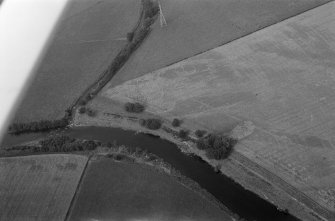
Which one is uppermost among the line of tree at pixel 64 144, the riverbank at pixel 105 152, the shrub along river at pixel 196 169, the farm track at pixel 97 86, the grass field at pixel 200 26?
the grass field at pixel 200 26

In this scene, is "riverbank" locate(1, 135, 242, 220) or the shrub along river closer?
the shrub along river

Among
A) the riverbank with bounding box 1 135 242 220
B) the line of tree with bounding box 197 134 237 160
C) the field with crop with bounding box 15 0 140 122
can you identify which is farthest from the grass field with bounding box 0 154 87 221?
the line of tree with bounding box 197 134 237 160

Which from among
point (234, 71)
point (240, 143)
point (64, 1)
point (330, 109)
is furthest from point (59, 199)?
point (64, 1)

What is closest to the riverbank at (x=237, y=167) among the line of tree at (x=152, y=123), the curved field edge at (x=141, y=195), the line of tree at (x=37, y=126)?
the line of tree at (x=152, y=123)

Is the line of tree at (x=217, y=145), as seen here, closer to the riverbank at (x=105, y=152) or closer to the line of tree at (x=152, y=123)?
the riverbank at (x=105, y=152)

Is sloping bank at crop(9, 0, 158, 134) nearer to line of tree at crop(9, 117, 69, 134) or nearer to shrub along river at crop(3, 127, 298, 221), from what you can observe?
line of tree at crop(9, 117, 69, 134)

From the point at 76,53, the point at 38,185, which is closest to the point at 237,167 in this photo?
the point at 38,185
